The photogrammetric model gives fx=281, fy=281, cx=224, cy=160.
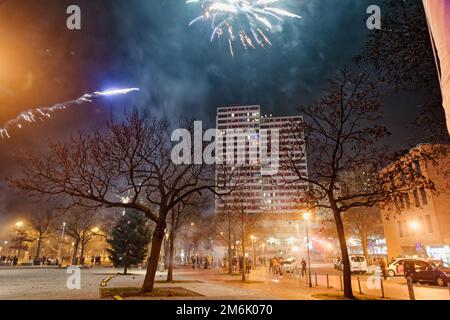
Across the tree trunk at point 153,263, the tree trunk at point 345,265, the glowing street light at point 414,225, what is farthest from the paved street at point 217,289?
the glowing street light at point 414,225

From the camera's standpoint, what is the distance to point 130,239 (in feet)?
115

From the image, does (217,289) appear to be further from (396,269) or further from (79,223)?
(79,223)

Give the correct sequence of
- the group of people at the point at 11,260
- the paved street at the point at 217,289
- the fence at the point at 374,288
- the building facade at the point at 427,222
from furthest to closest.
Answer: the group of people at the point at 11,260 < the building facade at the point at 427,222 < the fence at the point at 374,288 < the paved street at the point at 217,289

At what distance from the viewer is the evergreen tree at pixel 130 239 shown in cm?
3444

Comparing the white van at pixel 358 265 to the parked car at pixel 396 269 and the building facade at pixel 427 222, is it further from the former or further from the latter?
the building facade at pixel 427 222

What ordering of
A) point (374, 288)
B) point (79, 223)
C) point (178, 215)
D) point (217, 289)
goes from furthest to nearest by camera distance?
point (79, 223), point (178, 215), point (374, 288), point (217, 289)

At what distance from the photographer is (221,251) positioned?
235 feet

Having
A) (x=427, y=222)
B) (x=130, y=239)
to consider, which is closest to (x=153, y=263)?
(x=130, y=239)

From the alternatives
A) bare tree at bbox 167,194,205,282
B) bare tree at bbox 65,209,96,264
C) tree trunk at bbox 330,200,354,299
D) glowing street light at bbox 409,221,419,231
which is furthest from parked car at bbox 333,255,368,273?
bare tree at bbox 65,209,96,264

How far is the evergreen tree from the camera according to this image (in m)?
34.4
